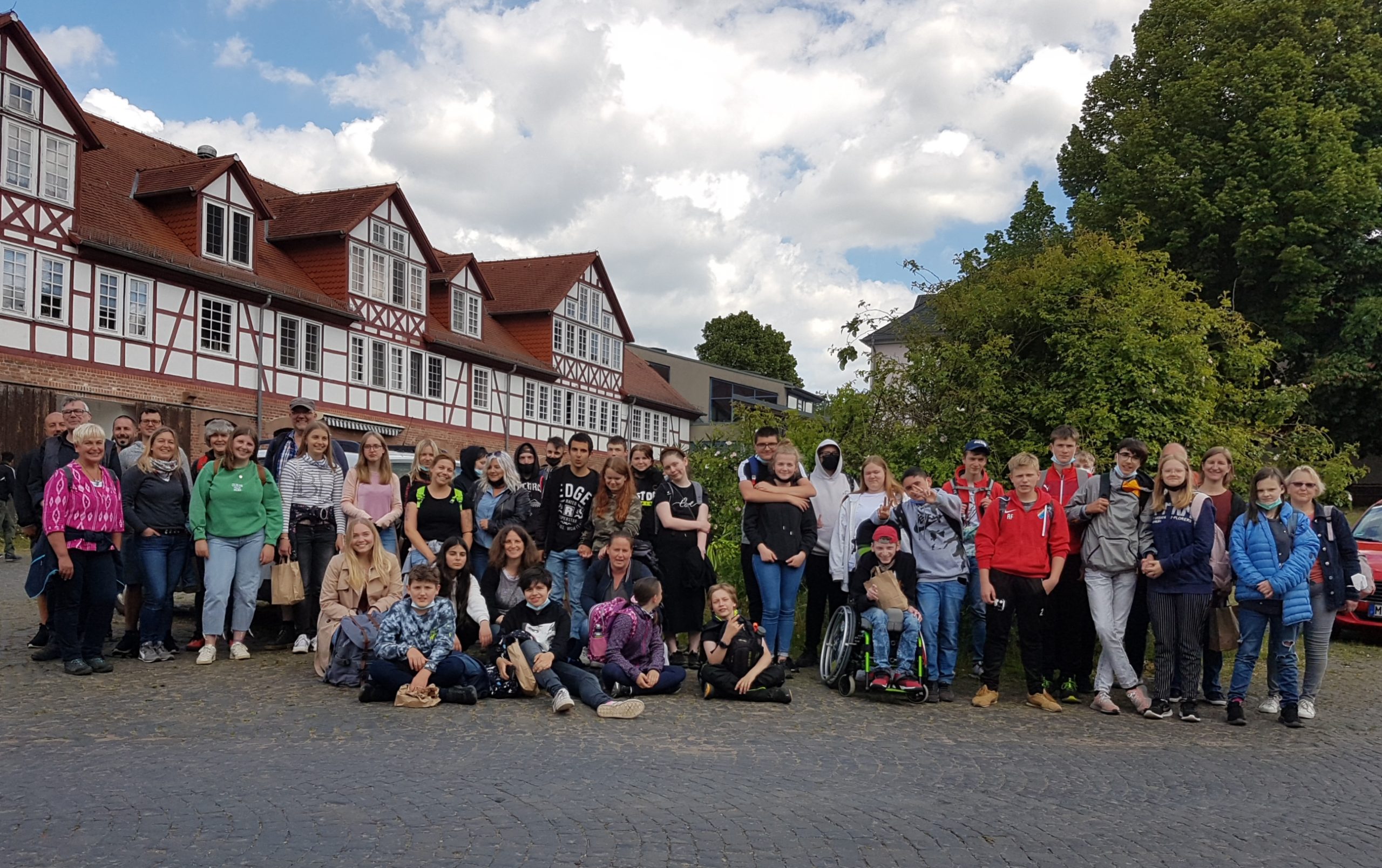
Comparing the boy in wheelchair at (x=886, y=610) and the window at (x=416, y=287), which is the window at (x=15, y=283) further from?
the boy in wheelchair at (x=886, y=610)

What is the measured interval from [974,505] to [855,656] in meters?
1.75

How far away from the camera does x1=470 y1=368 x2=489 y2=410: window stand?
1688 inches

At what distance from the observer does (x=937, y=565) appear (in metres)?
9.68

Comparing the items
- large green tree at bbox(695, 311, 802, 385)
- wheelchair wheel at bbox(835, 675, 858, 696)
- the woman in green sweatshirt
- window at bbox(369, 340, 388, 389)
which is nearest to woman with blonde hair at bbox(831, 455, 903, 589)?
wheelchair wheel at bbox(835, 675, 858, 696)

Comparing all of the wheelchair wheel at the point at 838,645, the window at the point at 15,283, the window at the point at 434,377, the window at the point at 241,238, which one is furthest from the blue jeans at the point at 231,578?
the window at the point at 434,377

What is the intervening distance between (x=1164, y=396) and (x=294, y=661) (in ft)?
29.0

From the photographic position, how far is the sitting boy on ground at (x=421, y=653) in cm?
858

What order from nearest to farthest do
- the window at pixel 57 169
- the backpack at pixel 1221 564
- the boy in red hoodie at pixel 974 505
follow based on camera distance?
1. the backpack at pixel 1221 564
2. the boy in red hoodie at pixel 974 505
3. the window at pixel 57 169

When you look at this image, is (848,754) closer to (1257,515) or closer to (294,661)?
(1257,515)

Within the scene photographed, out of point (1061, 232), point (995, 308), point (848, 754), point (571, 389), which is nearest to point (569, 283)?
point (571, 389)

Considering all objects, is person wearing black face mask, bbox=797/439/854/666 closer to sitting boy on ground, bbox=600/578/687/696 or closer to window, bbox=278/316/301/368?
sitting boy on ground, bbox=600/578/687/696

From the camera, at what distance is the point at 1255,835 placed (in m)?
5.66

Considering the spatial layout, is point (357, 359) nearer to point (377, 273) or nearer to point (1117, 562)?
point (377, 273)

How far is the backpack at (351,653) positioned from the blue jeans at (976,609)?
15.7 feet
